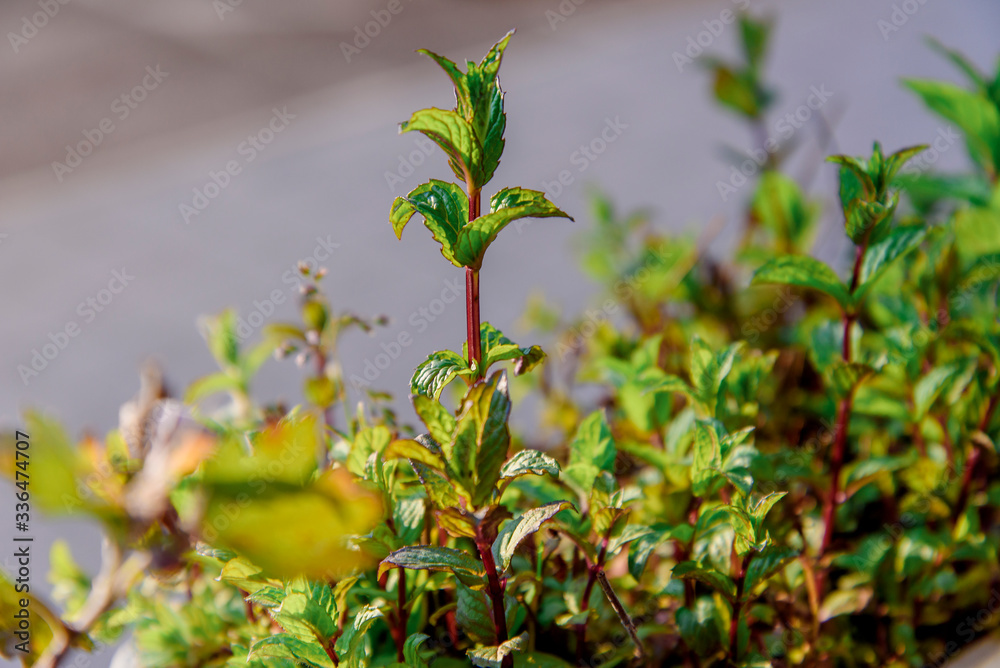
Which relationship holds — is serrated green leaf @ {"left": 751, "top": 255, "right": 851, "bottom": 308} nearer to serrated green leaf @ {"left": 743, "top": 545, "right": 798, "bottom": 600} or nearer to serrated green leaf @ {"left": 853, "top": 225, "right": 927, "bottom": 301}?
serrated green leaf @ {"left": 853, "top": 225, "right": 927, "bottom": 301}

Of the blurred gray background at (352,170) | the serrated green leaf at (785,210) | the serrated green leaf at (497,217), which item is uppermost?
the blurred gray background at (352,170)

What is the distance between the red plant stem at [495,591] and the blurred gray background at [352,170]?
0.57 m

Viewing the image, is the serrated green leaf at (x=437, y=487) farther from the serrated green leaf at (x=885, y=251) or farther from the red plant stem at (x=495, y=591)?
the serrated green leaf at (x=885, y=251)

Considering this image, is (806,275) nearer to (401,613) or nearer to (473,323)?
(473,323)

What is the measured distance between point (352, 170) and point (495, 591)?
1.62 m

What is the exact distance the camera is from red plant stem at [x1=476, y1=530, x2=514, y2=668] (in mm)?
424

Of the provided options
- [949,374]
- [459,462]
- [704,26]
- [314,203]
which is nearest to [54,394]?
[314,203]

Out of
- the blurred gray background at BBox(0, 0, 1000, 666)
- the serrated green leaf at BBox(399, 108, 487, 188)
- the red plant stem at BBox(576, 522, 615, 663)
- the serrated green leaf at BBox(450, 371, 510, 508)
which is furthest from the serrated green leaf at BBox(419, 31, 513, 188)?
the blurred gray background at BBox(0, 0, 1000, 666)

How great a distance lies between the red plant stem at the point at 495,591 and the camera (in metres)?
0.42

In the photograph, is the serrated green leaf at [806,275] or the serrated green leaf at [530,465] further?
the serrated green leaf at [806,275]

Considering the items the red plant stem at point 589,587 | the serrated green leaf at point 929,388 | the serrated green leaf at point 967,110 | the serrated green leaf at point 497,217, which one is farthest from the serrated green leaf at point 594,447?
the serrated green leaf at point 967,110

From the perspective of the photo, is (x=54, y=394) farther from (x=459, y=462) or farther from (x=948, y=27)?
(x=948, y=27)

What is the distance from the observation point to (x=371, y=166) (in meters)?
1.91

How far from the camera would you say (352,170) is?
1.92m
